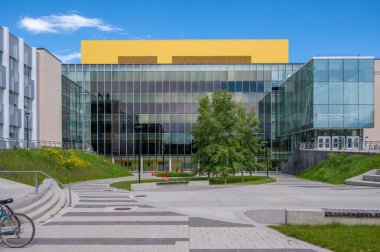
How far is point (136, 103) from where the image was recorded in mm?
65438

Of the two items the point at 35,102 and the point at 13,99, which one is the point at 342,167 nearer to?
the point at 13,99

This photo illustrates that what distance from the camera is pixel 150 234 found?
11.4m

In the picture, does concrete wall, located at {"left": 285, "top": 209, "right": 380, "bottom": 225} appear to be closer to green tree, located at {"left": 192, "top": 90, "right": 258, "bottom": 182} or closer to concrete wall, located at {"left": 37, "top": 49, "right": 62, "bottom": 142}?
green tree, located at {"left": 192, "top": 90, "right": 258, "bottom": 182}

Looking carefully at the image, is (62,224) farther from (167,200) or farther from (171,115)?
(171,115)

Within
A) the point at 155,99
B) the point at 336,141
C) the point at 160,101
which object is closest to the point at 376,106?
the point at 336,141

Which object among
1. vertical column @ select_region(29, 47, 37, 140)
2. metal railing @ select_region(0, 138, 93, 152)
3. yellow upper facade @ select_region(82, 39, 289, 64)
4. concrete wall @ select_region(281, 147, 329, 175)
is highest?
yellow upper facade @ select_region(82, 39, 289, 64)

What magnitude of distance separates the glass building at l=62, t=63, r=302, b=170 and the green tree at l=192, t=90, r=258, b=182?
2424 centimetres

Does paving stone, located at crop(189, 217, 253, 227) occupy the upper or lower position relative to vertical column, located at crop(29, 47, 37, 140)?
lower

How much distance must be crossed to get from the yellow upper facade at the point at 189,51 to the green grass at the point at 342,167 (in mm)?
44970

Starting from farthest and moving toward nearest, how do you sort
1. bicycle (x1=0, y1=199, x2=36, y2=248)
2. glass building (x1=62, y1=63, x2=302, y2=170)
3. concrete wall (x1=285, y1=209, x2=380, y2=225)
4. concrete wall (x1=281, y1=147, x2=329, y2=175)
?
glass building (x1=62, y1=63, x2=302, y2=170) < concrete wall (x1=281, y1=147, x2=329, y2=175) < concrete wall (x1=285, y1=209, x2=380, y2=225) < bicycle (x1=0, y1=199, x2=36, y2=248)

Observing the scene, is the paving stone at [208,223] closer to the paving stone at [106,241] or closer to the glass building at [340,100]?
the paving stone at [106,241]

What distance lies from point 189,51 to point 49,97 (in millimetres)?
36359

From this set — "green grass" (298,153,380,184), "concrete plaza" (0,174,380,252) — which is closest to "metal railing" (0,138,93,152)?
"concrete plaza" (0,174,380,252)

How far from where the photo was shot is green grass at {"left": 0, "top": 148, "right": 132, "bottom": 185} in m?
28.7
